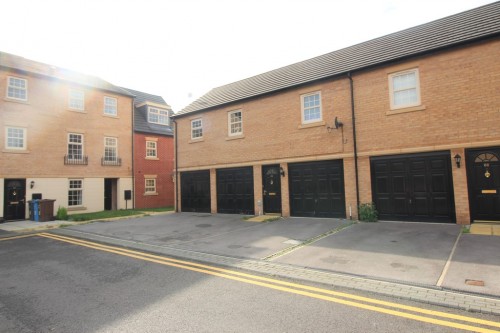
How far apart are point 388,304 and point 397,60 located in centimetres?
1063

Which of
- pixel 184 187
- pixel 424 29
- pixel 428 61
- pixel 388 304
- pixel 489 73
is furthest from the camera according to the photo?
pixel 184 187

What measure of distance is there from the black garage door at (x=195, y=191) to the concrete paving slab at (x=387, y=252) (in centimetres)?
1019

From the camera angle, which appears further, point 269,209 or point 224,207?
point 224,207

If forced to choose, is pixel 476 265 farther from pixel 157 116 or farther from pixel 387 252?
pixel 157 116

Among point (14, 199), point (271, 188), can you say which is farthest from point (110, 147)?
point (271, 188)

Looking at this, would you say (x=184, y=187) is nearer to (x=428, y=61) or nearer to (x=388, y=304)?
(x=428, y=61)

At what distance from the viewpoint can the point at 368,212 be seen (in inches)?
479

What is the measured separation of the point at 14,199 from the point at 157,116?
13.4 meters

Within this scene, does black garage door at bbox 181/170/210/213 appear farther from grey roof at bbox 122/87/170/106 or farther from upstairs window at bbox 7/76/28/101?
grey roof at bbox 122/87/170/106

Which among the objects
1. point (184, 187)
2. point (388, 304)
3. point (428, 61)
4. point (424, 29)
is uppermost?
point (424, 29)

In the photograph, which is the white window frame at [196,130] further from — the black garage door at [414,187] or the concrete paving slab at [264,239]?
the black garage door at [414,187]

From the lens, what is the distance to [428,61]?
1144cm

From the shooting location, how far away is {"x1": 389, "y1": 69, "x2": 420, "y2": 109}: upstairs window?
11742 mm

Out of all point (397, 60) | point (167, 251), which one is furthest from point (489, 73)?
point (167, 251)
